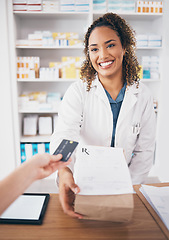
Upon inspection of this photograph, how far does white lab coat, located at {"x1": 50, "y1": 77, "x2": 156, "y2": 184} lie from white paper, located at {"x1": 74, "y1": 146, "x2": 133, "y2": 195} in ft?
1.96

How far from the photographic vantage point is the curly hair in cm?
145

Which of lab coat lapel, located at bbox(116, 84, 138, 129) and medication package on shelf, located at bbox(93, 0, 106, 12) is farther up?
medication package on shelf, located at bbox(93, 0, 106, 12)

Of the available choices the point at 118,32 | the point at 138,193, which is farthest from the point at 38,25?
the point at 138,193

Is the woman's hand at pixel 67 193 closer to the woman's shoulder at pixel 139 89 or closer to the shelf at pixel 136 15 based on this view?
the woman's shoulder at pixel 139 89

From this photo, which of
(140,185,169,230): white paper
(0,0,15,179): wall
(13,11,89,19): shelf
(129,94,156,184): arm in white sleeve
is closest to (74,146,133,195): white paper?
(140,185,169,230): white paper

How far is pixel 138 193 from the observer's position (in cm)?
106

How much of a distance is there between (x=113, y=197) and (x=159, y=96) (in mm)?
2504

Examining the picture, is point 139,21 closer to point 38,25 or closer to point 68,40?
point 68,40

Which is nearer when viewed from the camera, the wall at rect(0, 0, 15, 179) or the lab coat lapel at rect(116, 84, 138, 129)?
the lab coat lapel at rect(116, 84, 138, 129)

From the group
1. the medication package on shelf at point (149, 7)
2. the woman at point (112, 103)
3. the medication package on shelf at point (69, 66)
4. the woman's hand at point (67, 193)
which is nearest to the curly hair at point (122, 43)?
the woman at point (112, 103)

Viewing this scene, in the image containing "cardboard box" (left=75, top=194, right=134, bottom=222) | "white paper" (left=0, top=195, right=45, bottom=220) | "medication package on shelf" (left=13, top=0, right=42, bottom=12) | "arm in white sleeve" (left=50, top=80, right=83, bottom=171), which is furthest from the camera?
"medication package on shelf" (left=13, top=0, right=42, bottom=12)

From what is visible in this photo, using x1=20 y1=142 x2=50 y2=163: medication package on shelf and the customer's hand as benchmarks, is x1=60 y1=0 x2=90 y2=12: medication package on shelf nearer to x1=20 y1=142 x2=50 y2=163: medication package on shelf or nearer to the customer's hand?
x1=20 y1=142 x2=50 y2=163: medication package on shelf

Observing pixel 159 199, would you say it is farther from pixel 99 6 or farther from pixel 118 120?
pixel 99 6

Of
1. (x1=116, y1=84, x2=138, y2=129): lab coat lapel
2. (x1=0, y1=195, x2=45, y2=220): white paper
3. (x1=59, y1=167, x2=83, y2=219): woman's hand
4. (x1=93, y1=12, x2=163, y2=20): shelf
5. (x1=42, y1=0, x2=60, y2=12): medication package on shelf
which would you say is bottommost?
(x1=0, y1=195, x2=45, y2=220): white paper
